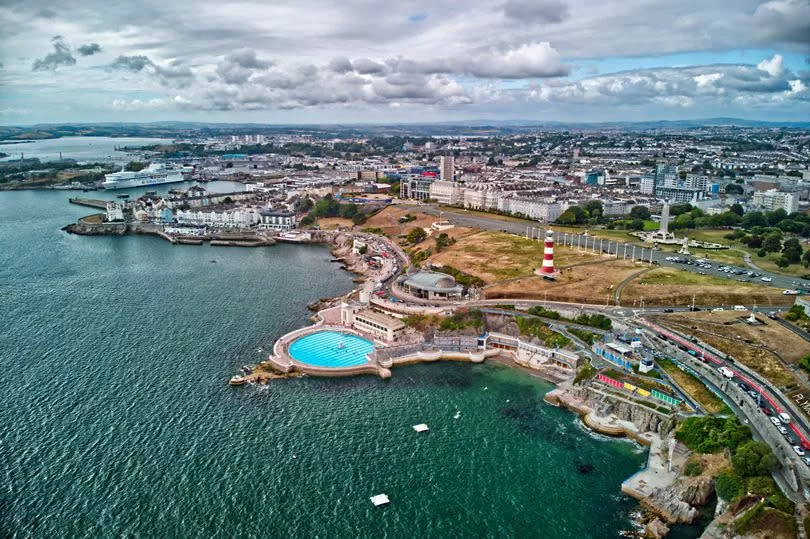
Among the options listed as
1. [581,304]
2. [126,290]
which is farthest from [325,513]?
[126,290]

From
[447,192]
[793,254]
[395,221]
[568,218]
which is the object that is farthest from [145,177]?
[793,254]

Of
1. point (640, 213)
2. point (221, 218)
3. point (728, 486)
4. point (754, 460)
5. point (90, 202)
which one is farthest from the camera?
point (90, 202)

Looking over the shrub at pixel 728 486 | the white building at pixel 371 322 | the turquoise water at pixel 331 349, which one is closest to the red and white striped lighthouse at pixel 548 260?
the white building at pixel 371 322

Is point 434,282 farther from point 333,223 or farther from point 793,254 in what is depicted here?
point 333,223

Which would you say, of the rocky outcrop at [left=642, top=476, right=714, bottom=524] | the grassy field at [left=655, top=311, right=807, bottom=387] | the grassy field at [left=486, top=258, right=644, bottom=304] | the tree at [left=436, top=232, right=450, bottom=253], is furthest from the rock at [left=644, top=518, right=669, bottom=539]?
Result: the tree at [left=436, top=232, right=450, bottom=253]

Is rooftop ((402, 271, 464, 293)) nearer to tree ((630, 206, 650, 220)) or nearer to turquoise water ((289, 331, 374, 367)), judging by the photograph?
turquoise water ((289, 331, 374, 367))

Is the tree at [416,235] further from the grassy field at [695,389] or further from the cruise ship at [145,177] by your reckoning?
the cruise ship at [145,177]

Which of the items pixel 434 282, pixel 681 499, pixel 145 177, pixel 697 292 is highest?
pixel 145 177
